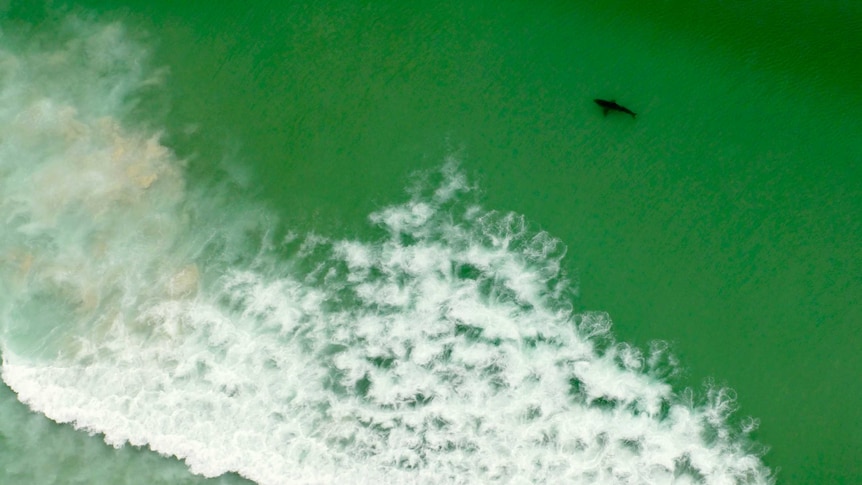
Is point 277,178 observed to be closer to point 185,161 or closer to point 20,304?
point 185,161

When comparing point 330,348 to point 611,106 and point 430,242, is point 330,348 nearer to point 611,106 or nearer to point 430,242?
point 430,242

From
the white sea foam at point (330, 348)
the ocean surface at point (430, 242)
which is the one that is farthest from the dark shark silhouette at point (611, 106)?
the white sea foam at point (330, 348)

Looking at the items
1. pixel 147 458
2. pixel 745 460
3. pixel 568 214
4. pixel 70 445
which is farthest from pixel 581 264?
pixel 70 445

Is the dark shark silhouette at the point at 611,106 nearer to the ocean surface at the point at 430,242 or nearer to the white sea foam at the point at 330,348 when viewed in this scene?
the ocean surface at the point at 430,242

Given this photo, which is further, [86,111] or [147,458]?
[86,111]

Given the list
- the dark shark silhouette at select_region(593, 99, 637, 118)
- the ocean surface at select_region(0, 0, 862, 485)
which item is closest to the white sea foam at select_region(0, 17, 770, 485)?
the ocean surface at select_region(0, 0, 862, 485)

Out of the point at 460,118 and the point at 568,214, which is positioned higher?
the point at 460,118

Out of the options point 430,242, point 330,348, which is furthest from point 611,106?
point 330,348

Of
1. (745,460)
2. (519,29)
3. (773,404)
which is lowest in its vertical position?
(745,460)
